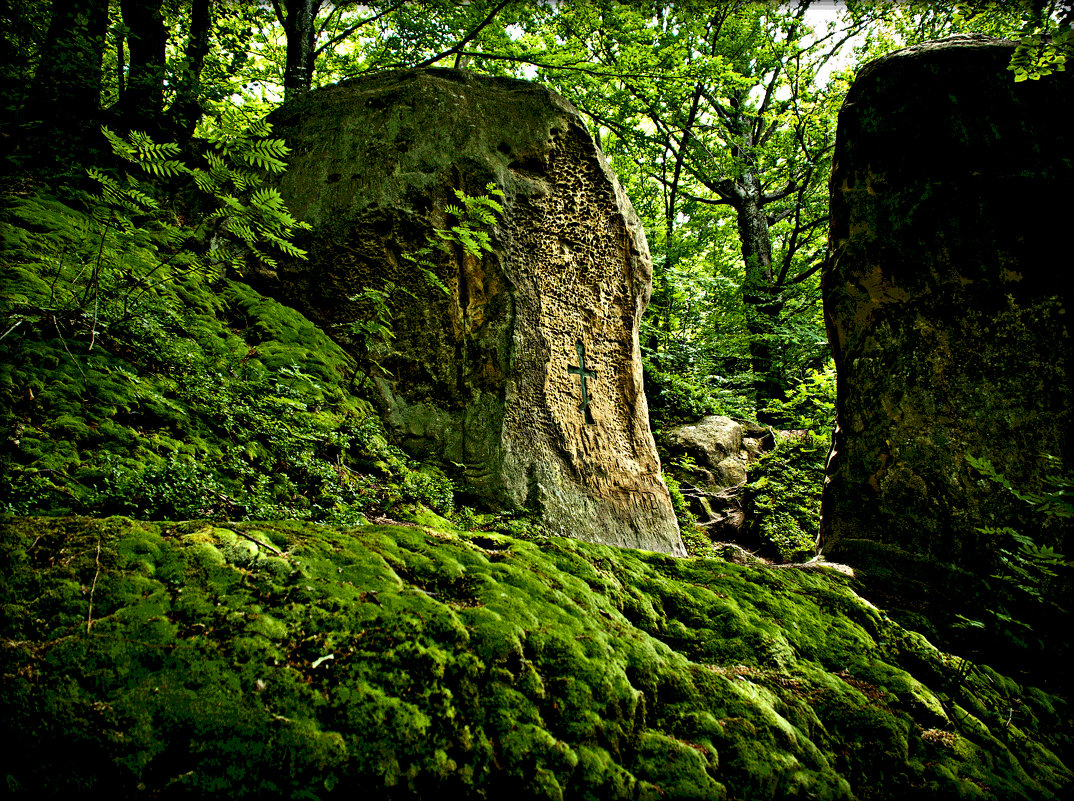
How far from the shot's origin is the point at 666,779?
1.88 metres

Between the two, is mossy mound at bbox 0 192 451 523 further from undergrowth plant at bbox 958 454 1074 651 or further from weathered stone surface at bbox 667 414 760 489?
weathered stone surface at bbox 667 414 760 489

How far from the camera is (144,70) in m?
5.21

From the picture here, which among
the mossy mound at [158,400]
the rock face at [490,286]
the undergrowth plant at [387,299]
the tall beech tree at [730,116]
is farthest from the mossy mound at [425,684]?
the tall beech tree at [730,116]

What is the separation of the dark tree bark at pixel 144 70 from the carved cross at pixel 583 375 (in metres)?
4.94

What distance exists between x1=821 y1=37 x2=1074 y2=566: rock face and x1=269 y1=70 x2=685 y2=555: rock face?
7.53ft

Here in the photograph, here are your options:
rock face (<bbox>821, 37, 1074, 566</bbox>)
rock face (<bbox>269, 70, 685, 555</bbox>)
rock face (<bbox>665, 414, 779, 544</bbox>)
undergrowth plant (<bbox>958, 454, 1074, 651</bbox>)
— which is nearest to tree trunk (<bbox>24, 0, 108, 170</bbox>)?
rock face (<bbox>269, 70, 685, 555</bbox>)

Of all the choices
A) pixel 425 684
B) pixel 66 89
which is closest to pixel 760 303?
pixel 425 684

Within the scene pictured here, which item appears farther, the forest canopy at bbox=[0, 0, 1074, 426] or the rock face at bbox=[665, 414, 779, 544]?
the rock face at bbox=[665, 414, 779, 544]

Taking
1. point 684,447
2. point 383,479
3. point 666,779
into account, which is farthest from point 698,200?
point 666,779

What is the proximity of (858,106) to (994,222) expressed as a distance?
1927 millimetres

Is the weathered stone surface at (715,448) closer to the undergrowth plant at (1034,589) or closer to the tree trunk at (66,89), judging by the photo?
the undergrowth plant at (1034,589)

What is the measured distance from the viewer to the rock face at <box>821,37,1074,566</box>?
15.4 ft

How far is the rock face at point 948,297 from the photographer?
4.68 m

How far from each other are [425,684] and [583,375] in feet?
14.5
